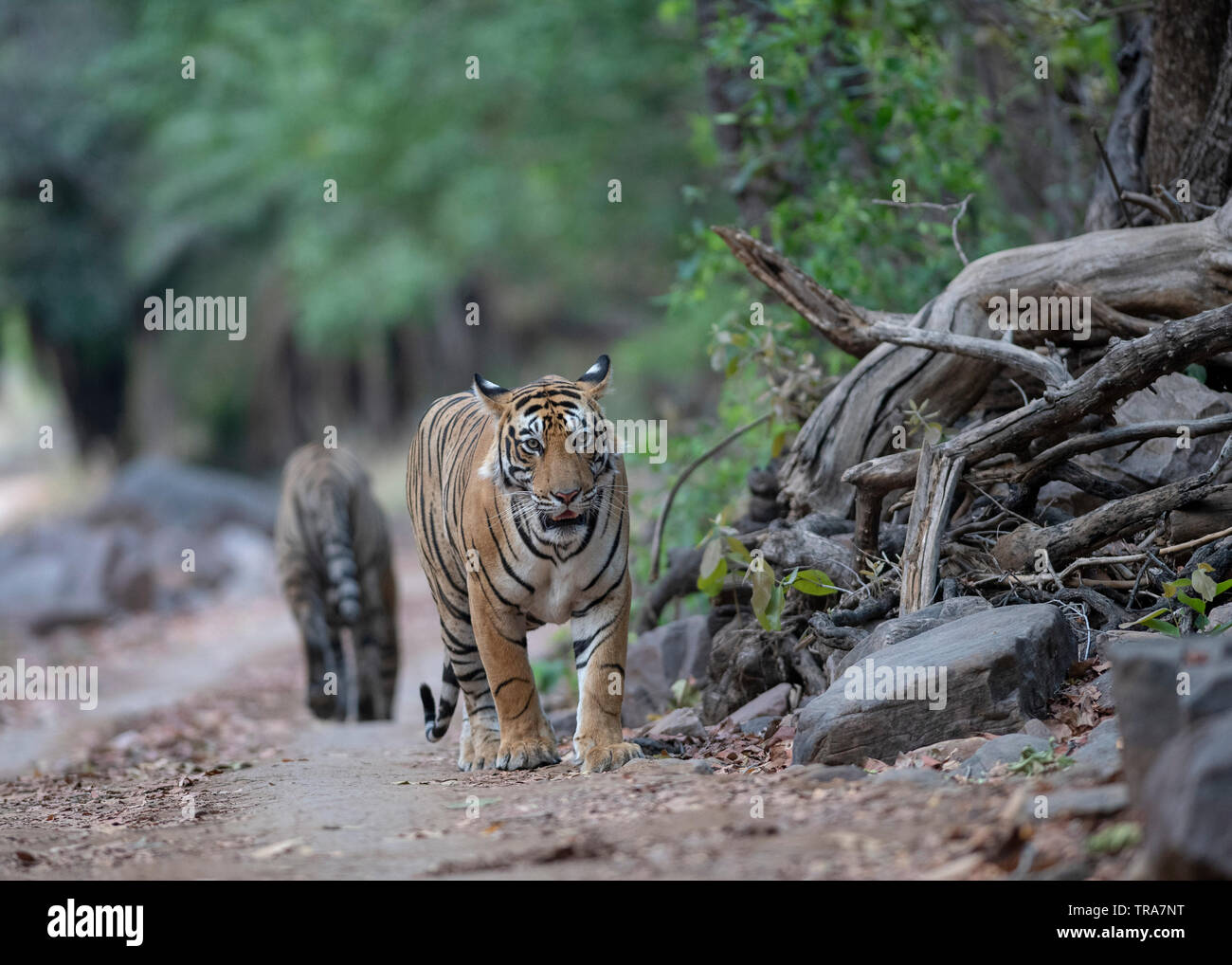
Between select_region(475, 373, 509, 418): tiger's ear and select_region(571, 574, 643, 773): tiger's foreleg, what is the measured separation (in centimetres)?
93

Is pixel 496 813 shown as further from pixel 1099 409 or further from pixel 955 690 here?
pixel 1099 409

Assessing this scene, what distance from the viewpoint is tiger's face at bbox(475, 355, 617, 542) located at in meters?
5.40

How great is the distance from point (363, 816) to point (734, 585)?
8.61 feet

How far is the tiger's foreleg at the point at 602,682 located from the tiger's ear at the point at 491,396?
3.07 feet

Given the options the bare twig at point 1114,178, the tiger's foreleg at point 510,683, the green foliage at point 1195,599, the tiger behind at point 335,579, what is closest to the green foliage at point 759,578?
the tiger's foreleg at point 510,683

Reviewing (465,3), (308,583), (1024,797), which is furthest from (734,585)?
(465,3)

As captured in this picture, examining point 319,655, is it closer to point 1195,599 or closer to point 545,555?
point 545,555

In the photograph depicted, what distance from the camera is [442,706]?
23.0ft

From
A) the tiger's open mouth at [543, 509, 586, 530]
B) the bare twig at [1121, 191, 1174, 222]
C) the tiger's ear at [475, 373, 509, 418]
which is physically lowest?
the tiger's open mouth at [543, 509, 586, 530]

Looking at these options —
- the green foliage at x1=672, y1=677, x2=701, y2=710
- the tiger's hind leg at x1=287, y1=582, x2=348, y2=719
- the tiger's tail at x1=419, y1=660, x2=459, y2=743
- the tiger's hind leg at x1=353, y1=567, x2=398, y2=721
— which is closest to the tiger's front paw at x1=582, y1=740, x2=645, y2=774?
the green foliage at x1=672, y1=677, x2=701, y2=710

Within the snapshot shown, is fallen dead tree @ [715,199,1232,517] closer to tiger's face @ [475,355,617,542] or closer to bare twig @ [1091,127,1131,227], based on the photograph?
bare twig @ [1091,127,1131,227]

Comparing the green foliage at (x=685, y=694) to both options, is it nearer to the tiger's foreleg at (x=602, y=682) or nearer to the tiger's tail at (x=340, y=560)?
the tiger's foreleg at (x=602, y=682)
